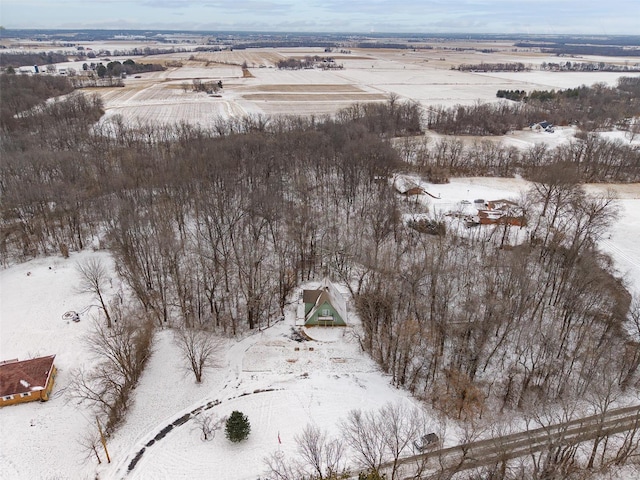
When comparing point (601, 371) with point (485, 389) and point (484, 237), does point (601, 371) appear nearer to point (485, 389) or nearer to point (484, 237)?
point (485, 389)

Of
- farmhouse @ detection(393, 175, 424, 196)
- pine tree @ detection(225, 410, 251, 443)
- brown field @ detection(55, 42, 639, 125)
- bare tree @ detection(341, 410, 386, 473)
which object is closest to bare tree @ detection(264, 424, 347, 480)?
bare tree @ detection(341, 410, 386, 473)

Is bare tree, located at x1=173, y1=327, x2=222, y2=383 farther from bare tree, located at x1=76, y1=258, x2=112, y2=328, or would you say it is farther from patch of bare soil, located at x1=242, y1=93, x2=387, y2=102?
patch of bare soil, located at x1=242, y1=93, x2=387, y2=102

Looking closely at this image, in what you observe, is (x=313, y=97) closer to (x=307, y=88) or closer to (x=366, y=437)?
(x=307, y=88)

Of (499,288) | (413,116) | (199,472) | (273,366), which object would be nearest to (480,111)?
(413,116)

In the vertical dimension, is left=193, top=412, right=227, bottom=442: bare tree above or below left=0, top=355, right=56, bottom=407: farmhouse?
below

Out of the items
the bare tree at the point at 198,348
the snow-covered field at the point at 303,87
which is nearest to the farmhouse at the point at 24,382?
the bare tree at the point at 198,348
